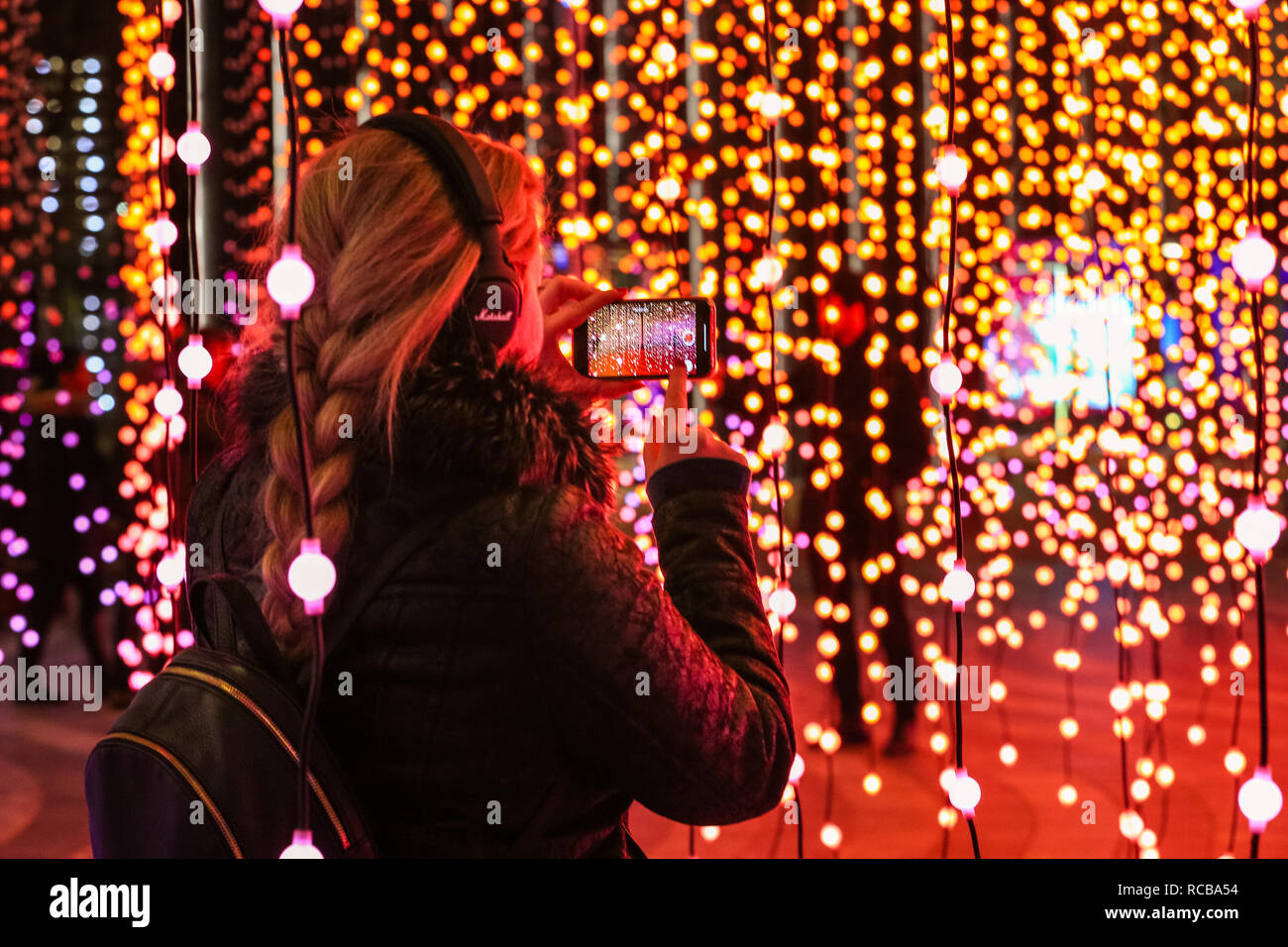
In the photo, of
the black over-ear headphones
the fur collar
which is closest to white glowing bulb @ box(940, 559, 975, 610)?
the fur collar

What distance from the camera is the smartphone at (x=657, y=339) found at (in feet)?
3.36

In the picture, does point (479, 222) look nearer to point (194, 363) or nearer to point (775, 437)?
point (194, 363)

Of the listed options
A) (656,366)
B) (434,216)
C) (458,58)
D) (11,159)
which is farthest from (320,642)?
(11,159)

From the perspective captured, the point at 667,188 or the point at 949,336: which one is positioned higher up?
the point at 667,188

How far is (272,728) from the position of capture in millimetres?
766

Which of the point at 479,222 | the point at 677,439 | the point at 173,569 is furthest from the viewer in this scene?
the point at 173,569

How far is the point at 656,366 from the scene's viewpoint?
40.3 inches

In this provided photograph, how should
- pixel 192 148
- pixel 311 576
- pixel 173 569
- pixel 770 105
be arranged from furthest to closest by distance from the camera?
1. pixel 770 105
2. pixel 173 569
3. pixel 192 148
4. pixel 311 576

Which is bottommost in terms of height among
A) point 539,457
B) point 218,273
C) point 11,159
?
point 539,457

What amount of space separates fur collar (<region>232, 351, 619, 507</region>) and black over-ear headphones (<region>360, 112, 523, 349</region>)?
0.03m

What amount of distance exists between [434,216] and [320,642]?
1.09 feet

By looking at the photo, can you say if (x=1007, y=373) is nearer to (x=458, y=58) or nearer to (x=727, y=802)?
(x=458, y=58)

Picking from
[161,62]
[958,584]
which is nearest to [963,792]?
[958,584]

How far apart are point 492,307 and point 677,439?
228 millimetres
